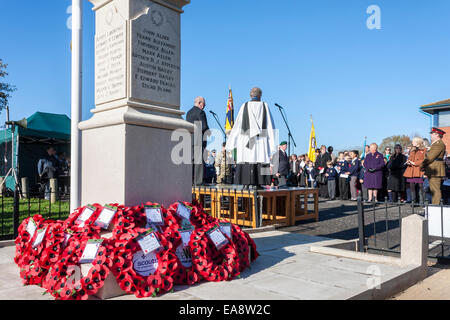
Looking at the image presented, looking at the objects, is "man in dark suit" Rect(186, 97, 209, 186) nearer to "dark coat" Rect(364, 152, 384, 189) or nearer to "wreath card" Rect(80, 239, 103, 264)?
"wreath card" Rect(80, 239, 103, 264)

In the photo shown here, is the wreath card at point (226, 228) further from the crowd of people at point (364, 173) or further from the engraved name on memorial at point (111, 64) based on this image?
the crowd of people at point (364, 173)

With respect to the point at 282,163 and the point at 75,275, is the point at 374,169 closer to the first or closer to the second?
the point at 282,163

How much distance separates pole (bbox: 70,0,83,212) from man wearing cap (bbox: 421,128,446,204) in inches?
316

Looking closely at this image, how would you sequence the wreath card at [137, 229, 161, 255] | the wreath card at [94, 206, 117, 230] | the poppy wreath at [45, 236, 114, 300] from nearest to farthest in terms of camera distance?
the poppy wreath at [45, 236, 114, 300]
the wreath card at [137, 229, 161, 255]
the wreath card at [94, 206, 117, 230]

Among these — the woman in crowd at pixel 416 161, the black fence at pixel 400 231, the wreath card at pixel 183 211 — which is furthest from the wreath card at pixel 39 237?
the woman in crowd at pixel 416 161

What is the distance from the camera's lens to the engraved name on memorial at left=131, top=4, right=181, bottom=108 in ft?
13.5

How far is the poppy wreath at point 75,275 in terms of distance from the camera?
313 centimetres

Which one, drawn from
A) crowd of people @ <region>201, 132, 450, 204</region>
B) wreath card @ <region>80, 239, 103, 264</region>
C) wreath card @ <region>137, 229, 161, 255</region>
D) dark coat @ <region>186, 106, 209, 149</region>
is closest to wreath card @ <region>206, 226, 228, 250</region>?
wreath card @ <region>137, 229, 161, 255</region>

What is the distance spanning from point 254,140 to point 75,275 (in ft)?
17.1

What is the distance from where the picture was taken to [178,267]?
3619 mm

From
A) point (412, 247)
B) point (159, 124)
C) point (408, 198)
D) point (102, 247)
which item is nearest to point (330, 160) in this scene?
point (408, 198)

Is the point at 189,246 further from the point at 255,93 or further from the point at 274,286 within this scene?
the point at 255,93

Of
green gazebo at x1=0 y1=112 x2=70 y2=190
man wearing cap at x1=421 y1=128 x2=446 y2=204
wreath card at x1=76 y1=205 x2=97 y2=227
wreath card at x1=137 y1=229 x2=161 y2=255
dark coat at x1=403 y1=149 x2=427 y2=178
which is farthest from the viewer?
green gazebo at x1=0 y1=112 x2=70 y2=190

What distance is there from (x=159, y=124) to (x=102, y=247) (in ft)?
5.09
